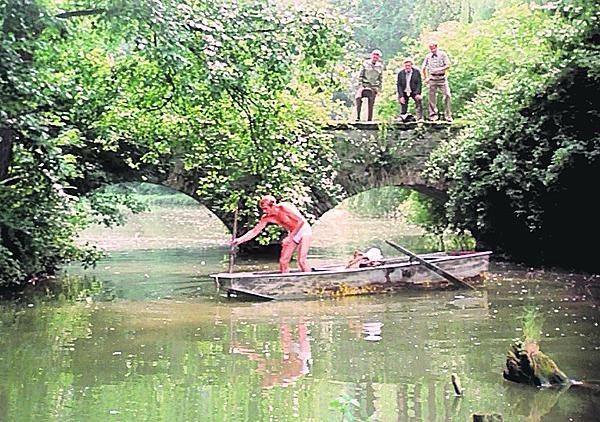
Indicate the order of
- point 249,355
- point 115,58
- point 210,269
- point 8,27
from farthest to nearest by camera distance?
point 210,269
point 115,58
point 249,355
point 8,27

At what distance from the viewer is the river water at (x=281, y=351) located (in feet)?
25.0

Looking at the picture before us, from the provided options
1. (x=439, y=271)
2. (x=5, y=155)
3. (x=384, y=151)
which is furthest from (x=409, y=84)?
(x=5, y=155)

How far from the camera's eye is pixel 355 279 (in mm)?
14102

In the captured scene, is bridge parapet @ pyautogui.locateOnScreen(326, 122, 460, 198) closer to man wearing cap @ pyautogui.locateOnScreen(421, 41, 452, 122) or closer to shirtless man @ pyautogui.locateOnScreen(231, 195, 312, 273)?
man wearing cap @ pyautogui.locateOnScreen(421, 41, 452, 122)

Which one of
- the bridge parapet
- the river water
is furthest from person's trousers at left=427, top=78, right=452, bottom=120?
the river water

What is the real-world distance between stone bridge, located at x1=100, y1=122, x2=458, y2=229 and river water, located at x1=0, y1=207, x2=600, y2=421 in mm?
4201

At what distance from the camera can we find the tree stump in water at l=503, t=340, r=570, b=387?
8062 mm

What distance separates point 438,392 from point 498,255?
11.2 m

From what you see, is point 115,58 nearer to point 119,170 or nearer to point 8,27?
point 119,170

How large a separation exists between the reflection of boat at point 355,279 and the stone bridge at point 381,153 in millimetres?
5067

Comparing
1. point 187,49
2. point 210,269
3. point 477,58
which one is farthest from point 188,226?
point 187,49

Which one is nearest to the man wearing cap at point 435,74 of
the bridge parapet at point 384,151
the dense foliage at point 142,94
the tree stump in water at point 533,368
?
the bridge parapet at point 384,151

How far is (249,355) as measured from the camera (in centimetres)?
985

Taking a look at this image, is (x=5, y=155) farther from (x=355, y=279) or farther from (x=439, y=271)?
(x=439, y=271)
